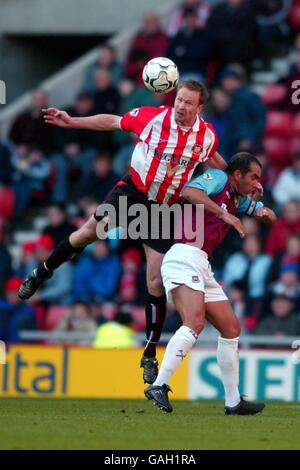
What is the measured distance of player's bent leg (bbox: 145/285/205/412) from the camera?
9.09 metres

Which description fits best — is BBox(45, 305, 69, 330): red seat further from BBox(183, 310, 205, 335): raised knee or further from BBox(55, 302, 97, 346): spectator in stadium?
BBox(183, 310, 205, 335): raised knee

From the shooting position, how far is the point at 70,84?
2041 cm

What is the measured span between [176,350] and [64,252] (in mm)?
2020

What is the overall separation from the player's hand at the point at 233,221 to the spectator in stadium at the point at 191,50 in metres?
8.77

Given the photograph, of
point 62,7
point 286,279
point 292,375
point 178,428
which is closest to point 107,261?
point 286,279

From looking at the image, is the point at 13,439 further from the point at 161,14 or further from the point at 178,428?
the point at 161,14

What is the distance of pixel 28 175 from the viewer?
59.8 feet

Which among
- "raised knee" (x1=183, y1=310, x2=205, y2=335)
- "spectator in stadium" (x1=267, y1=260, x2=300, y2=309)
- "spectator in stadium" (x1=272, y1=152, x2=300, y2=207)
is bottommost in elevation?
"raised knee" (x1=183, y1=310, x2=205, y2=335)

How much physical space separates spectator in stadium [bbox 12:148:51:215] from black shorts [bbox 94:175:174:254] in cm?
786

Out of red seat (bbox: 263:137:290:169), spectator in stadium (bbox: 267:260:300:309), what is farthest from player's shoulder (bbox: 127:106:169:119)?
red seat (bbox: 263:137:290:169)

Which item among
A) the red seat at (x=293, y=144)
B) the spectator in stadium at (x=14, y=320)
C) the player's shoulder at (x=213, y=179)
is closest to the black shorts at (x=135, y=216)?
the player's shoulder at (x=213, y=179)

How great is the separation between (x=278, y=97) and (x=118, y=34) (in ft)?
15.0

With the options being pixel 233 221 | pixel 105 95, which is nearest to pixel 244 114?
pixel 105 95

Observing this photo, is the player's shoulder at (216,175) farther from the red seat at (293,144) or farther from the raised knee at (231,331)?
the red seat at (293,144)
